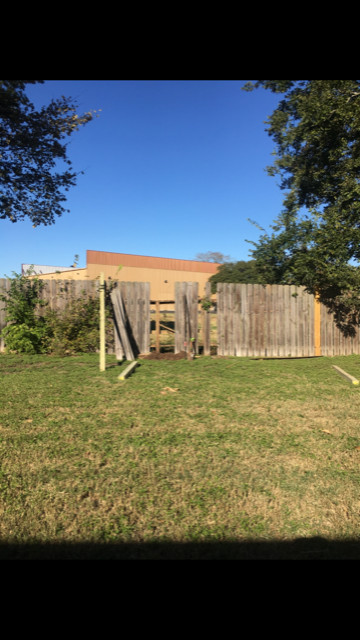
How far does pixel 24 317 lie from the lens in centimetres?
859

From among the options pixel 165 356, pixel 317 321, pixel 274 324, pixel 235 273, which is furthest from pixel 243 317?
pixel 235 273

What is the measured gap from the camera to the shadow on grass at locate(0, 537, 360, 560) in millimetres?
1850

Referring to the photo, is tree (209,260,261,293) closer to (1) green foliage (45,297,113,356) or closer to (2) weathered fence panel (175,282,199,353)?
(2) weathered fence panel (175,282,199,353)

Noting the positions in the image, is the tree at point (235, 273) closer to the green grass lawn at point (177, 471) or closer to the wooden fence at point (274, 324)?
the wooden fence at point (274, 324)

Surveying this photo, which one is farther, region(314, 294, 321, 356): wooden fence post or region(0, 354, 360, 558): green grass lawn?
region(314, 294, 321, 356): wooden fence post

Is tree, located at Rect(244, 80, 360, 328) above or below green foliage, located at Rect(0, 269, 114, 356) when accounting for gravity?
above

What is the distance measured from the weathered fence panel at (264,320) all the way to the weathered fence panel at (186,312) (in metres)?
0.67

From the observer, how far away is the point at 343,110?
9219 mm

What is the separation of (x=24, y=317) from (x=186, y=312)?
4158mm

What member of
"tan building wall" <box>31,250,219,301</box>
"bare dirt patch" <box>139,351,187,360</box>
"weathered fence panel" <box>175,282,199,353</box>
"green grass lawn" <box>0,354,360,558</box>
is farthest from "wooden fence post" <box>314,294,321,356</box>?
"tan building wall" <box>31,250,219,301</box>

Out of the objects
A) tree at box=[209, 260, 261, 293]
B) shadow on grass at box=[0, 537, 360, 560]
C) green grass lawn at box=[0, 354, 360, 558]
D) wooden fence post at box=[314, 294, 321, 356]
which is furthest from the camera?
tree at box=[209, 260, 261, 293]

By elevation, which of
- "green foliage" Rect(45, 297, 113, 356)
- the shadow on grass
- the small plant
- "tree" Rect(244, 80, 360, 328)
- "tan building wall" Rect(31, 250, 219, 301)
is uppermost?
"tan building wall" Rect(31, 250, 219, 301)

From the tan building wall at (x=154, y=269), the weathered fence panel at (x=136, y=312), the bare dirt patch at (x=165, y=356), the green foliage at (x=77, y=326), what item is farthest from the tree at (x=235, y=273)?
the green foliage at (x=77, y=326)

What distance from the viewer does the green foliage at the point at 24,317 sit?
8398 mm
